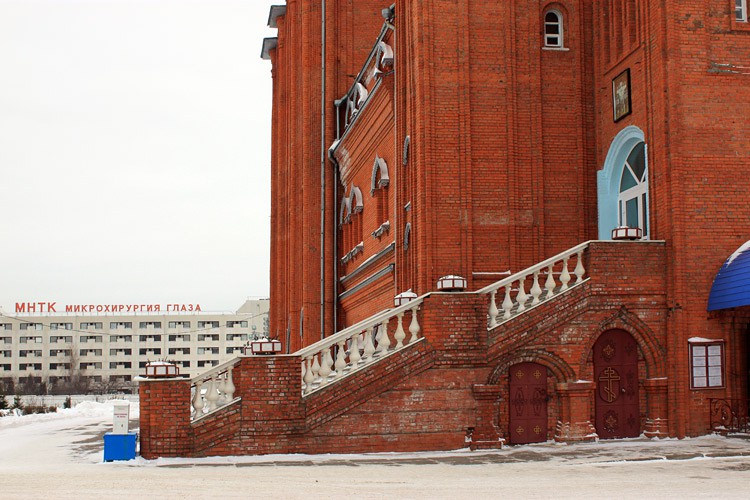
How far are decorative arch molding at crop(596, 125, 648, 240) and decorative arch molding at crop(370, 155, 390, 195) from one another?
6.53m

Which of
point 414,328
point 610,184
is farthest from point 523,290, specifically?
point 610,184

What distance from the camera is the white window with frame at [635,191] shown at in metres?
18.5

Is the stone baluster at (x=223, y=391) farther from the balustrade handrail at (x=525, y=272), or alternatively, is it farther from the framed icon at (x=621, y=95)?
the framed icon at (x=621, y=95)

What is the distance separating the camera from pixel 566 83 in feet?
66.9

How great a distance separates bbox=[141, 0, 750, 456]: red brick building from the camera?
15180 millimetres

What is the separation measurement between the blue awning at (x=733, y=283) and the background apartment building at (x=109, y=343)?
371ft

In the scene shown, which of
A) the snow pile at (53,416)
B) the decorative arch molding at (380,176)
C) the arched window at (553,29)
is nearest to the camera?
the arched window at (553,29)

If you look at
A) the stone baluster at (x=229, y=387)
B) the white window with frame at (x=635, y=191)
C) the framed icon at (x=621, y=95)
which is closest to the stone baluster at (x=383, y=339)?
the stone baluster at (x=229, y=387)

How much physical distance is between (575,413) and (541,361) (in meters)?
1.04

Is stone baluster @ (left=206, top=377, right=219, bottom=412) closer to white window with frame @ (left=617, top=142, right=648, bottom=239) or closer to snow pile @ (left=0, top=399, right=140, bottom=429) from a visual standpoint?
white window with frame @ (left=617, top=142, right=648, bottom=239)

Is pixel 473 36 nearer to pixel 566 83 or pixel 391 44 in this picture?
pixel 566 83

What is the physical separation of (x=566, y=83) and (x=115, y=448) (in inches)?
469

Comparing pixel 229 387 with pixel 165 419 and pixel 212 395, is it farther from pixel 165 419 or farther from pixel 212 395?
pixel 165 419

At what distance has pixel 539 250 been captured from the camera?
64.6 ft
